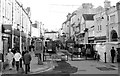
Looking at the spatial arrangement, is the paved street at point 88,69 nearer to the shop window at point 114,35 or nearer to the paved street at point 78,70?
the paved street at point 78,70

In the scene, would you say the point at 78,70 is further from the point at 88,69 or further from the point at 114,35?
the point at 114,35

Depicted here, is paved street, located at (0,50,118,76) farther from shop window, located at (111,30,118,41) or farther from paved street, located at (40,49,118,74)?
shop window, located at (111,30,118,41)

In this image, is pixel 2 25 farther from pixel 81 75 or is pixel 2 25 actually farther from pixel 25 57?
pixel 81 75

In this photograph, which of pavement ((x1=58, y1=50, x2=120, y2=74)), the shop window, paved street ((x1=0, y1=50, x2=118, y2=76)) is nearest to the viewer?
paved street ((x1=0, y1=50, x2=118, y2=76))

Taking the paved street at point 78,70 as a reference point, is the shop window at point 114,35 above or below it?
above

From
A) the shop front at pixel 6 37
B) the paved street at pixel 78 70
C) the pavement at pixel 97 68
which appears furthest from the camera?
the shop front at pixel 6 37

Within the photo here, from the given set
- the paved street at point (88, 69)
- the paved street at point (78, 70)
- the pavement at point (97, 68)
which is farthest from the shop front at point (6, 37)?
the pavement at point (97, 68)

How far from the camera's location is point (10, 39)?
79.3 ft

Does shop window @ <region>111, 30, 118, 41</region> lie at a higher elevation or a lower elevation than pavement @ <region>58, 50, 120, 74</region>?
higher

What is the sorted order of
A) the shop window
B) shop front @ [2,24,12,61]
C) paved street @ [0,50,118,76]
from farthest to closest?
the shop window < shop front @ [2,24,12,61] < paved street @ [0,50,118,76]

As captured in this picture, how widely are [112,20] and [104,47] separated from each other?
22.4ft

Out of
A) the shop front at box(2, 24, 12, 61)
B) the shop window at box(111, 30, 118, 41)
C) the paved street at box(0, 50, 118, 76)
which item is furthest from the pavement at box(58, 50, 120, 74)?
the shop window at box(111, 30, 118, 41)

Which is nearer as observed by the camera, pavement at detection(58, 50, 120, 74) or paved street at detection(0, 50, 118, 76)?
paved street at detection(0, 50, 118, 76)

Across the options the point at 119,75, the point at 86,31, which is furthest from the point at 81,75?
the point at 86,31
